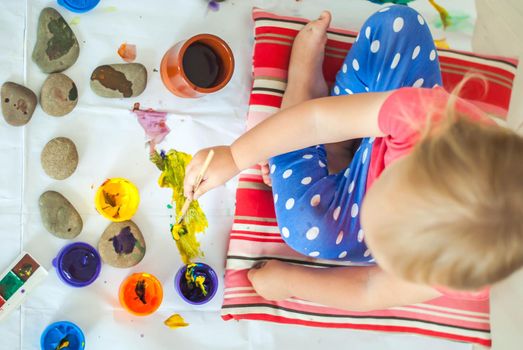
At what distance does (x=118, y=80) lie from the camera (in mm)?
913

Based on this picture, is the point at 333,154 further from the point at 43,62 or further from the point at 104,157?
the point at 43,62

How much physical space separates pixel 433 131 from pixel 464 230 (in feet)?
0.36

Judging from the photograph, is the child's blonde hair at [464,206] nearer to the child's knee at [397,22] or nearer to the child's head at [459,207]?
the child's head at [459,207]

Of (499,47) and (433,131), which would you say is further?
(499,47)

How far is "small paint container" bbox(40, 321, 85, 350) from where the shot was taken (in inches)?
34.1

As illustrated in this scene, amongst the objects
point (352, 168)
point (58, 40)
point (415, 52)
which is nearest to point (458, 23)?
point (415, 52)

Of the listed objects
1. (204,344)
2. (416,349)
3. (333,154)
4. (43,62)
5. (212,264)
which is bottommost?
(416,349)

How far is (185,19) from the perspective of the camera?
98 cm

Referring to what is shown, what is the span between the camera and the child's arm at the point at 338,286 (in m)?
0.85

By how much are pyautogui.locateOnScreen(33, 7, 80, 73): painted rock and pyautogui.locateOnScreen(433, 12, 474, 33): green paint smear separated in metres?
0.70

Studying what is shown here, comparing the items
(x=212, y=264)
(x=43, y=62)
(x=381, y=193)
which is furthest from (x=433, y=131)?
(x=43, y=62)

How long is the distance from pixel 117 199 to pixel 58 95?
196 mm

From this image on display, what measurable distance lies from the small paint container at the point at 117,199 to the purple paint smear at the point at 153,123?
0.27ft

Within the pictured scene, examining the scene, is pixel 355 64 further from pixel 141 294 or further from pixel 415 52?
pixel 141 294
